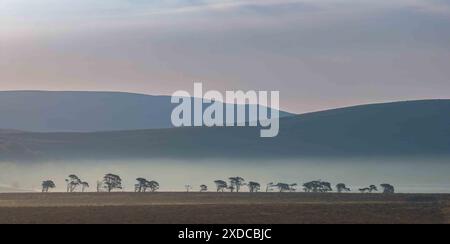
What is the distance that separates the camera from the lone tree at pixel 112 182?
67.8 m

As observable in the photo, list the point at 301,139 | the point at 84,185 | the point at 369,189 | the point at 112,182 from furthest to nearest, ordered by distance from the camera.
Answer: the point at 301,139 → the point at 112,182 → the point at 84,185 → the point at 369,189

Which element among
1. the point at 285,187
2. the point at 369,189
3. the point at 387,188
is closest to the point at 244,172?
the point at 285,187

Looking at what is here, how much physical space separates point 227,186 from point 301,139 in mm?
35186

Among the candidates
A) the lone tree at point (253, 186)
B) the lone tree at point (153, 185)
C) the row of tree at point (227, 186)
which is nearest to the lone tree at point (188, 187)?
the row of tree at point (227, 186)

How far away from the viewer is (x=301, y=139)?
101 metres

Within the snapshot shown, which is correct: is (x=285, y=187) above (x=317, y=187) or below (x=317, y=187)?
above

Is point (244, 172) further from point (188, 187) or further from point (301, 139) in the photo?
point (301, 139)

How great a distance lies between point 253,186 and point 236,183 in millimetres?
3316

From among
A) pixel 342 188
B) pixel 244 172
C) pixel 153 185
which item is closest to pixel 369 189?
pixel 342 188

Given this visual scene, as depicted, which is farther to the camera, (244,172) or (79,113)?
(79,113)

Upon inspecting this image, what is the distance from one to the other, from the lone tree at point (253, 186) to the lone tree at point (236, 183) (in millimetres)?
937

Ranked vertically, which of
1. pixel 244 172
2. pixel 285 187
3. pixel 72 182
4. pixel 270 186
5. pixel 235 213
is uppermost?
pixel 244 172

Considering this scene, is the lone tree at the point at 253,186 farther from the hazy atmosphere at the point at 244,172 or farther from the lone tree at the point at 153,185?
the lone tree at the point at 153,185

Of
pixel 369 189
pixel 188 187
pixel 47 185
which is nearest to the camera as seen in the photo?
pixel 369 189
